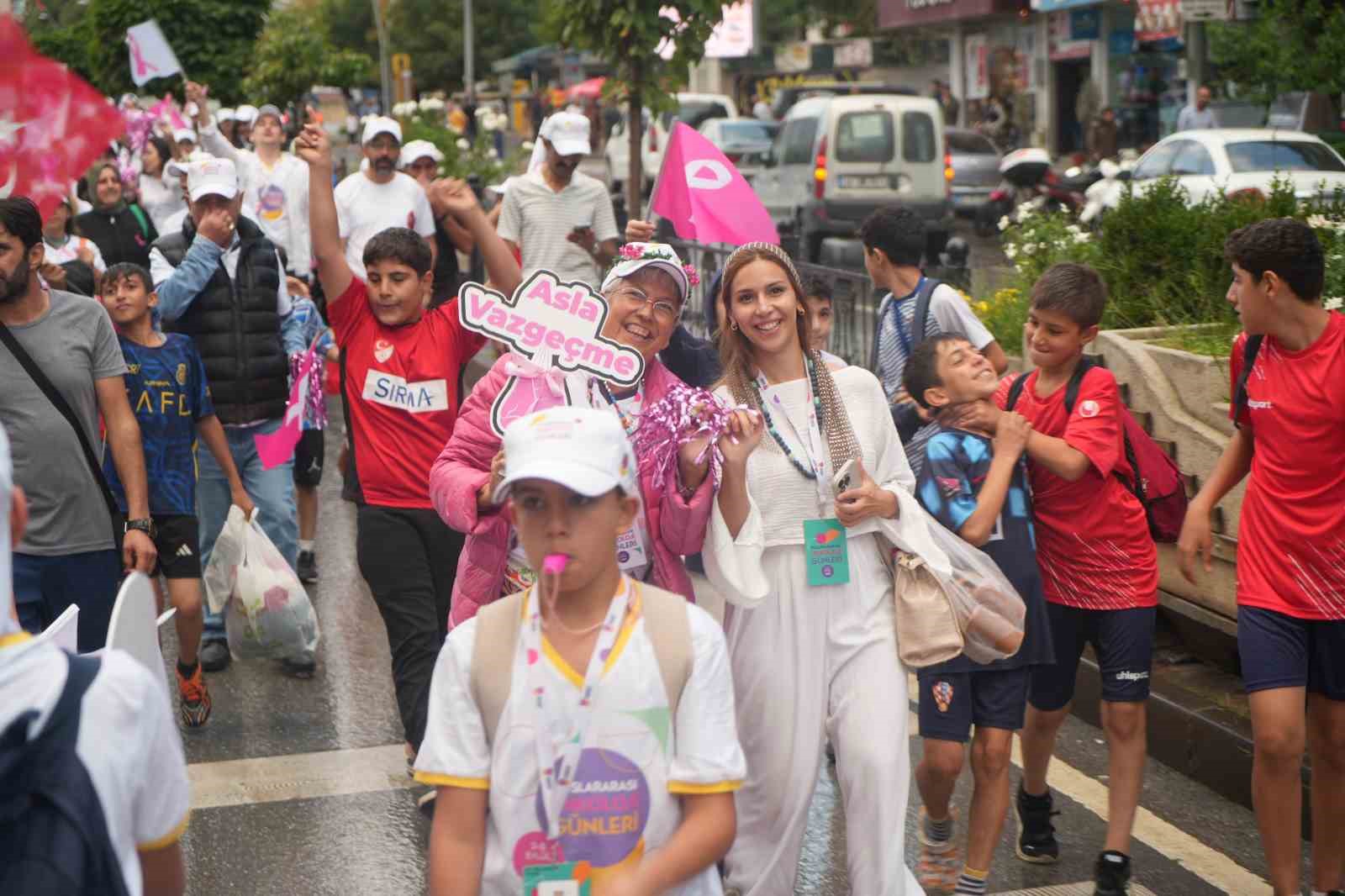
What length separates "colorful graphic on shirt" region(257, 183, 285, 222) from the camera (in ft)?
36.1

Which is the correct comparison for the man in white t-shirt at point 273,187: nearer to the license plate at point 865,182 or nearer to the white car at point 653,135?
the license plate at point 865,182

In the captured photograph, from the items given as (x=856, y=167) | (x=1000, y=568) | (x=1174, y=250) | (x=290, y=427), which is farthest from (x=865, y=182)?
(x=1000, y=568)

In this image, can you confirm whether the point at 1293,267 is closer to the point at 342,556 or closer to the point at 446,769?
the point at 446,769

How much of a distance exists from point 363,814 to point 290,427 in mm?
2082

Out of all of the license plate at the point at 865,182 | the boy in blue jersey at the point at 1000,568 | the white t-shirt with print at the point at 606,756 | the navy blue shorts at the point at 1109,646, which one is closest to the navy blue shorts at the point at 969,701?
the boy in blue jersey at the point at 1000,568

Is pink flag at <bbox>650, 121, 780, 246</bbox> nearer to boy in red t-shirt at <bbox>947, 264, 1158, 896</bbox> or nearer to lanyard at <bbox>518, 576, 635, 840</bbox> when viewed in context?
boy in red t-shirt at <bbox>947, 264, 1158, 896</bbox>

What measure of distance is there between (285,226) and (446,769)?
8540 mm

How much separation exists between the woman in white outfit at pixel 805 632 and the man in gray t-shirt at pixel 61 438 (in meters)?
1.98

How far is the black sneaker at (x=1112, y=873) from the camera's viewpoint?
16.0 ft

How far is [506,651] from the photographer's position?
296 cm

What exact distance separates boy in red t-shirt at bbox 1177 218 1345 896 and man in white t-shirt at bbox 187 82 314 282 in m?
6.99

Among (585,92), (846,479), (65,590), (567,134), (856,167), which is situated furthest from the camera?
(585,92)

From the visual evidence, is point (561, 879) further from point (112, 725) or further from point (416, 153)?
point (416, 153)

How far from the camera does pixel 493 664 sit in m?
2.96
